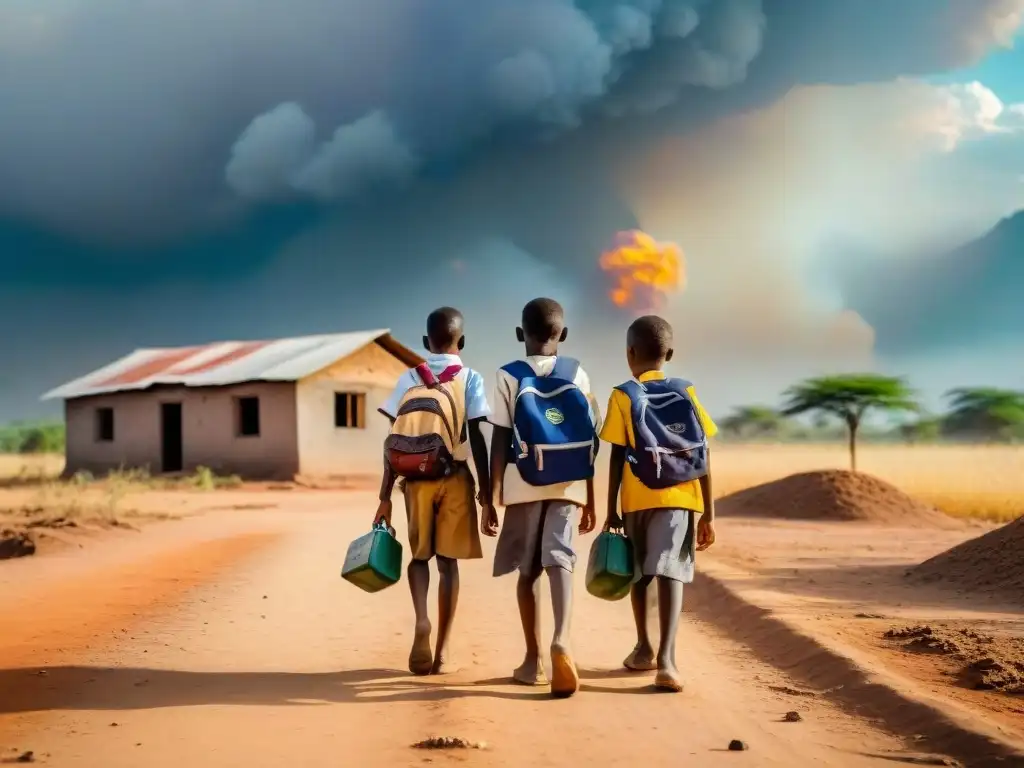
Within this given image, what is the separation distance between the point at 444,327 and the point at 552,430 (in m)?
0.93

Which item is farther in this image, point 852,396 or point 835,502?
point 852,396

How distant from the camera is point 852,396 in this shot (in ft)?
105

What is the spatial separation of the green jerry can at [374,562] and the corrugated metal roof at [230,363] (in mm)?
22969

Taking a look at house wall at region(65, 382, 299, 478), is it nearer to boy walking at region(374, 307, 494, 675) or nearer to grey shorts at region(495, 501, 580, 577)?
boy walking at region(374, 307, 494, 675)

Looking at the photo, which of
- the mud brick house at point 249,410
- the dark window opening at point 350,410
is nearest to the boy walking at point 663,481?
the mud brick house at point 249,410

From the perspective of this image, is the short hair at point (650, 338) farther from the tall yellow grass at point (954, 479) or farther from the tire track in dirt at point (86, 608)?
the tall yellow grass at point (954, 479)

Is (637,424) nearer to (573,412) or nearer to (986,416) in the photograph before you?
(573,412)

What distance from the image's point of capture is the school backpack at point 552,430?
541cm

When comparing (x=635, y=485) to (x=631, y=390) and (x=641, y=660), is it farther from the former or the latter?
(x=641, y=660)

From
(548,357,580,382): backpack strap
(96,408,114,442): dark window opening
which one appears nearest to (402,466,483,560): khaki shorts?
(548,357,580,382): backpack strap

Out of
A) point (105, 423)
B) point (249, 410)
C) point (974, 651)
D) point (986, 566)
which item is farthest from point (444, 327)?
point (105, 423)

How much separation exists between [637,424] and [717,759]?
1743 millimetres

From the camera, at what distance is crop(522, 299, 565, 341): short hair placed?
5652 millimetres

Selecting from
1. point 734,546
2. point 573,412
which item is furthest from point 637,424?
point 734,546
